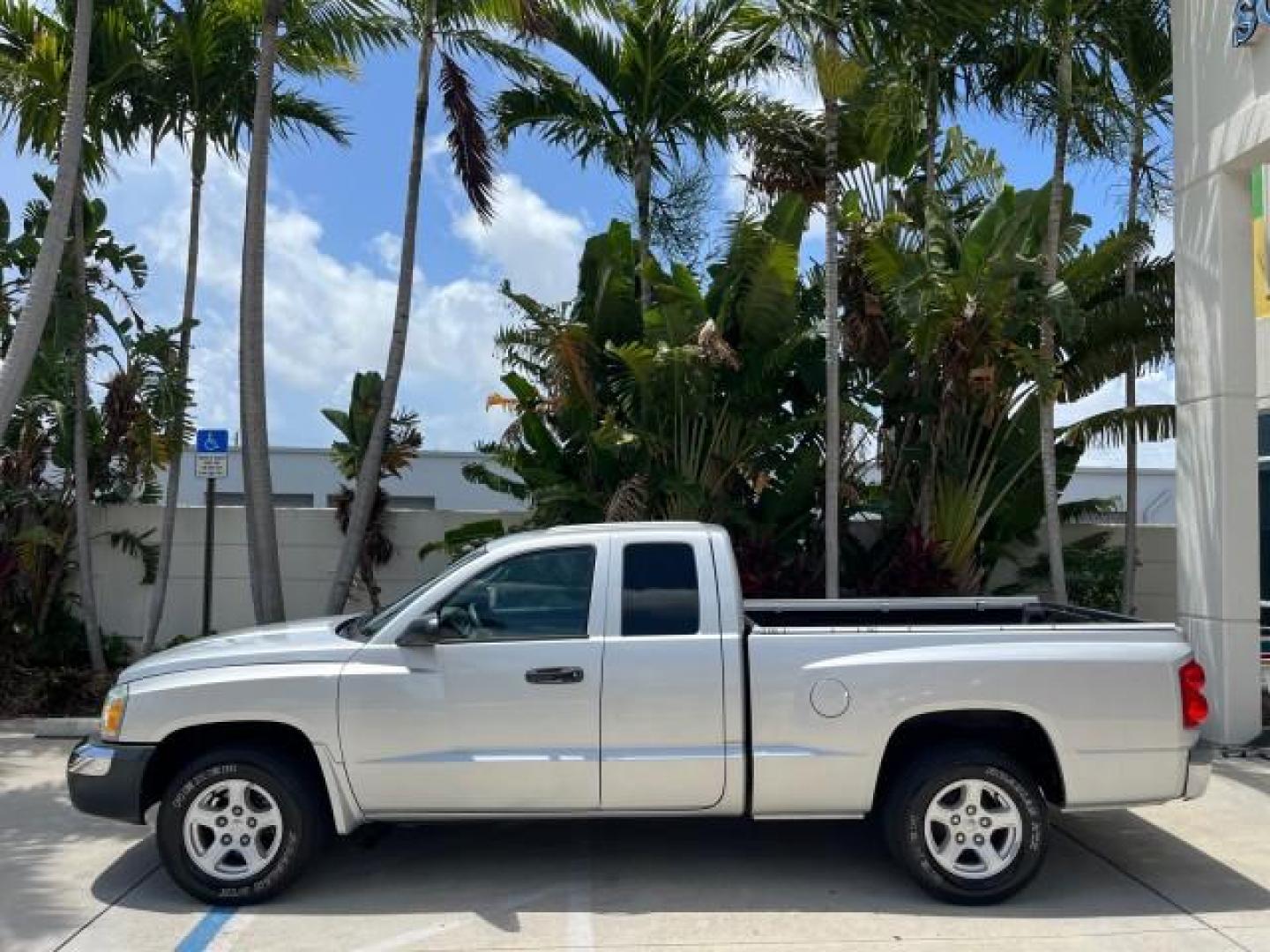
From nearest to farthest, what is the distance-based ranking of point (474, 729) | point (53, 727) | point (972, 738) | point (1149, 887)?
1. point (474, 729)
2. point (972, 738)
3. point (1149, 887)
4. point (53, 727)

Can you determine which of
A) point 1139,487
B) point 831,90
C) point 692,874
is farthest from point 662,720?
point 1139,487

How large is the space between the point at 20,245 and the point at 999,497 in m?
10.2

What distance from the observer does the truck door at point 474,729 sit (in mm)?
5867

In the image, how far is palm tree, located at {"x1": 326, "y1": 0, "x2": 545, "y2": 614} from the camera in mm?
11625

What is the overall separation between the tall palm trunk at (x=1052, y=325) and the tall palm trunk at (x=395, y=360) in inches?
235

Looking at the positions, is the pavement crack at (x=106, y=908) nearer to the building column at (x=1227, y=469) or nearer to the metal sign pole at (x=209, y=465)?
the metal sign pole at (x=209, y=465)

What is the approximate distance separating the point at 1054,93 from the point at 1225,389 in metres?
3.64

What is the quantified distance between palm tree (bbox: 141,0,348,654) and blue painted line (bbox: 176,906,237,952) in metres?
6.95

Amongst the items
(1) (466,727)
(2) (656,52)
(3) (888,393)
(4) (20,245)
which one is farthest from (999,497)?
(4) (20,245)

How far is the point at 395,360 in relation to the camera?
11.8m

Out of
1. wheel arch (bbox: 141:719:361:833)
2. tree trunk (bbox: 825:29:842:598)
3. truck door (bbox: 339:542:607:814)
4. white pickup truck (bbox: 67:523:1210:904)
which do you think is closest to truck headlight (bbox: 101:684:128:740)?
white pickup truck (bbox: 67:523:1210:904)

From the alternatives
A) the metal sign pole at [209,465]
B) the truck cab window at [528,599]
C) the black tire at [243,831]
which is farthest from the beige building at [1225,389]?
the metal sign pole at [209,465]

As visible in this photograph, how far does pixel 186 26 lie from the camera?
11.6m

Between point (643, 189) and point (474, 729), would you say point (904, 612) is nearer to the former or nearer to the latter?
point (474, 729)
